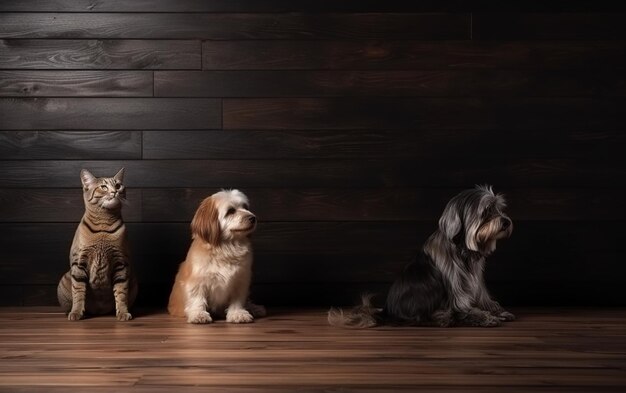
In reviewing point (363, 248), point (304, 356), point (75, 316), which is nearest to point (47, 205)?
point (75, 316)

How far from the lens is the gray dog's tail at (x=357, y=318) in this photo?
3.46 meters

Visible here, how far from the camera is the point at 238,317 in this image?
367 centimetres

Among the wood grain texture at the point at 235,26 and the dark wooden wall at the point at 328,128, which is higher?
the wood grain texture at the point at 235,26

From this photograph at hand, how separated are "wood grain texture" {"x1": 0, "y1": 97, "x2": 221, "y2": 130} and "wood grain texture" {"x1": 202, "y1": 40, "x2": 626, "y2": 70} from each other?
251 millimetres

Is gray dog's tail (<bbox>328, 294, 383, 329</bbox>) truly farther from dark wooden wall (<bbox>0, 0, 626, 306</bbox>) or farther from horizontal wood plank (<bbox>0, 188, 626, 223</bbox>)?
horizontal wood plank (<bbox>0, 188, 626, 223</bbox>)

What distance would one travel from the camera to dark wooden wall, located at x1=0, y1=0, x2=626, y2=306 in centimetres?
415

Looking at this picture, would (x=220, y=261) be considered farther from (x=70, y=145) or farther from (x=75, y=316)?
(x=70, y=145)

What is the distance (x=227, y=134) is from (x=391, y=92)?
35.3 inches

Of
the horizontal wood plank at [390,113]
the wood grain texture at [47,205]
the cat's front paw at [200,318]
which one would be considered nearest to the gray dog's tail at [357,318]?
the cat's front paw at [200,318]

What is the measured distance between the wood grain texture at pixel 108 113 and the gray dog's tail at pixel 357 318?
1275 millimetres

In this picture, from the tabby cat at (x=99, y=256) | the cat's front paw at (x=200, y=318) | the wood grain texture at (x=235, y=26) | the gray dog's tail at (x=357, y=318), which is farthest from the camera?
the wood grain texture at (x=235, y=26)

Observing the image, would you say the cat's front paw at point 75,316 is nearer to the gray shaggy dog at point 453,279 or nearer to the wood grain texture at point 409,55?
the gray shaggy dog at point 453,279

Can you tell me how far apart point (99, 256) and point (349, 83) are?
155cm

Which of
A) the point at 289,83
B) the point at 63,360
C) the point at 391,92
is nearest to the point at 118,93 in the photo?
the point at 289,83
